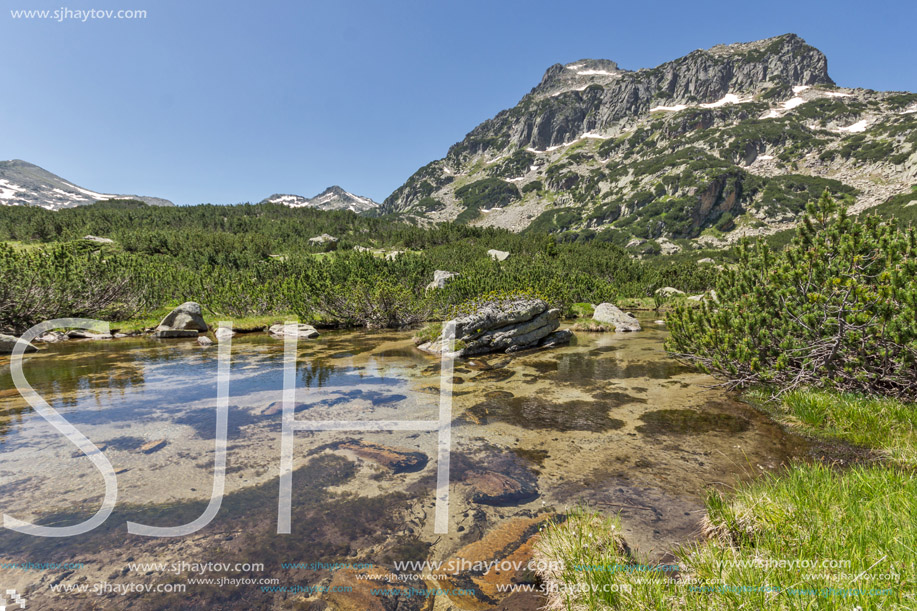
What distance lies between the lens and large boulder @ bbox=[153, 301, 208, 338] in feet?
63.9

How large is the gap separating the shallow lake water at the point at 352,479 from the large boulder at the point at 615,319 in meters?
11.8

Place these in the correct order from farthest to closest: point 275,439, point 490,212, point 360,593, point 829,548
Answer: point 490,212 < point 275,439 < point 360,593 < point 829,548

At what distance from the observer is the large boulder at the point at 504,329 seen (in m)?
14.9

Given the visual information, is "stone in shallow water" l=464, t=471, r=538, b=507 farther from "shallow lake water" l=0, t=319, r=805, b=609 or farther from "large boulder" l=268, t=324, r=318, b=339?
"large boulder" l=268, t=324, r=318, b=339

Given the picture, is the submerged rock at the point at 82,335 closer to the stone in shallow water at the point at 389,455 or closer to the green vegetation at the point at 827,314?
the stone in shallow water at the point at 389,455

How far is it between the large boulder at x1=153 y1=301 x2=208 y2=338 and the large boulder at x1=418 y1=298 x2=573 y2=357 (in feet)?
44.2

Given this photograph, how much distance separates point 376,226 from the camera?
8206cm

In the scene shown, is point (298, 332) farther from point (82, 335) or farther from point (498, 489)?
point (498, 489)

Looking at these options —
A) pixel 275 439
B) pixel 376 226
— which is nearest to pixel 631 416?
pixel 275 439

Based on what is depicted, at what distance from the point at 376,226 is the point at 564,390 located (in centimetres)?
7810

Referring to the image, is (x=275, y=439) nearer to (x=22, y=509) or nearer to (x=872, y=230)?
(x=22, y=509)

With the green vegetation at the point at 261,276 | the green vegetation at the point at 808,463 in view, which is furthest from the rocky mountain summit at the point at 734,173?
the green vegetation at the point at 808,463

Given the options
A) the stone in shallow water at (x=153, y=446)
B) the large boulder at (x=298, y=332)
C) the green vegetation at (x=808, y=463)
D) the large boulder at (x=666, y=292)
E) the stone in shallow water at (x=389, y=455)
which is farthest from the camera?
the large boulder at (x=666, y=292)

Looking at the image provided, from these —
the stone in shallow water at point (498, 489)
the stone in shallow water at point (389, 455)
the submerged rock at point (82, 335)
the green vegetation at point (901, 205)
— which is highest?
the green vegetation at point (901, 205)
